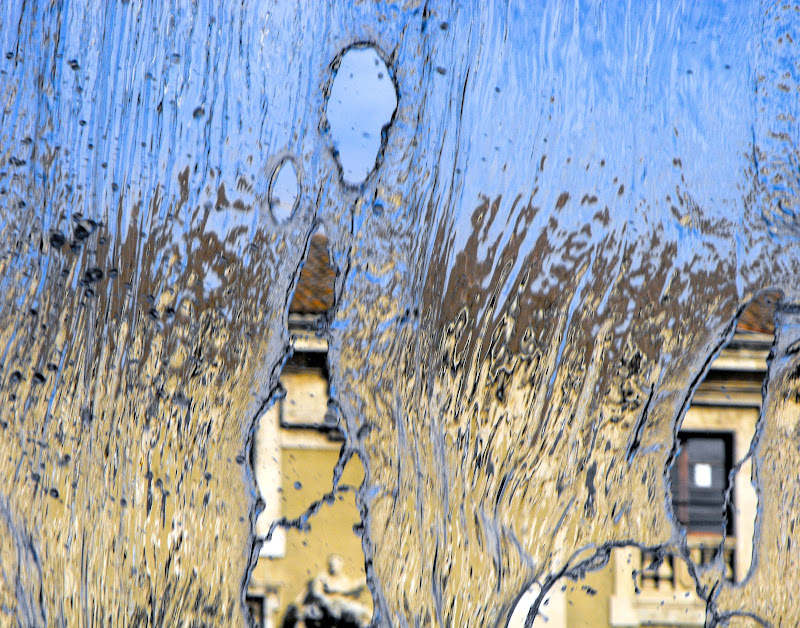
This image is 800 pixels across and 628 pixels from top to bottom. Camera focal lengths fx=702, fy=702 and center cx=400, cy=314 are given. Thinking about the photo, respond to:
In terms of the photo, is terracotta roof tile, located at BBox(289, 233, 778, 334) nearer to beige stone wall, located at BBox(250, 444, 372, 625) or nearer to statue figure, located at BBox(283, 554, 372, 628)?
beige stone wall, located at BBox(250, 444, 372, 625)

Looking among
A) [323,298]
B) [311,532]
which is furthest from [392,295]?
[311,532]

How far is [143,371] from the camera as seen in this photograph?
1.13 m

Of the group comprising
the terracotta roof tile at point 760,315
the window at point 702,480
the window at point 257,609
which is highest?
the terracotta roof tile at point 760,315

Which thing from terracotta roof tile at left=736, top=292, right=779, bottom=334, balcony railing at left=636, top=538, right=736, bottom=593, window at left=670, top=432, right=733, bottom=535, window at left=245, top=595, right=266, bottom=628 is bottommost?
window at left=245, top=595, right=266, bottom=628

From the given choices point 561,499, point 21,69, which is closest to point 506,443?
point 561,499

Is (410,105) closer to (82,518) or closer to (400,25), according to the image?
(400,25)

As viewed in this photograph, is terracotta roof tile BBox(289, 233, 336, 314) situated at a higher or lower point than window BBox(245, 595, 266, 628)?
higher

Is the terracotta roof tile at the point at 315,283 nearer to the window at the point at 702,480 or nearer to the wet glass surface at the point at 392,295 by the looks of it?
the wet glass surface at the point at 392,295

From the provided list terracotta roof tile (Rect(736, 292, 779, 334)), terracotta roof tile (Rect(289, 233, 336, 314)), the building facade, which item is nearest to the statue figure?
the building facade

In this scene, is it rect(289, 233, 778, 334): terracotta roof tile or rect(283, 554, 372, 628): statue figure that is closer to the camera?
rect(289, 233, 778, 334): terracotta roof tile

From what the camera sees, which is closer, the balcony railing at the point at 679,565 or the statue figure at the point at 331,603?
the balcony railing at the point at 679,565

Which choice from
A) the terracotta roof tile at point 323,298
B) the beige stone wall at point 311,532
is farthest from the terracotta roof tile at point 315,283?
the beige stone wall at point 311,532

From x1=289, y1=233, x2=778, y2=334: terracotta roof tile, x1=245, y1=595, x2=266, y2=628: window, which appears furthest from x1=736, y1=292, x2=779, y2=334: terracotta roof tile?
x1=245, y1=595, x2=266, y2=628: window

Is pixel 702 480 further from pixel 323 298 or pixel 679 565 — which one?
pixel 323 298
